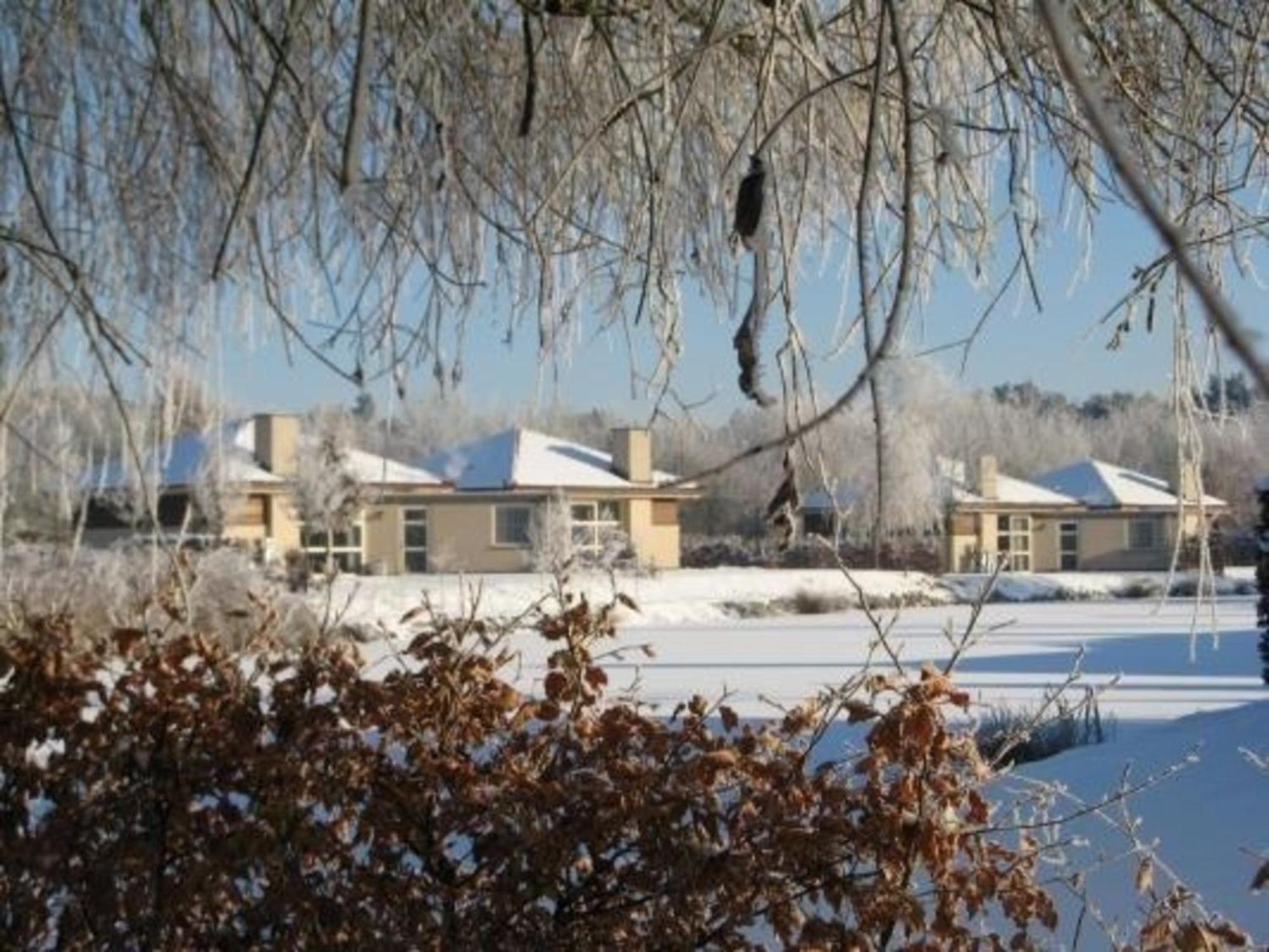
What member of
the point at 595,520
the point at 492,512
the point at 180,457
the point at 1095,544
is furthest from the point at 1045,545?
the point at 180,457

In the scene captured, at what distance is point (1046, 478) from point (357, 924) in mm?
53989

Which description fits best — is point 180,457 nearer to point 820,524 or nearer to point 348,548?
point 820,524

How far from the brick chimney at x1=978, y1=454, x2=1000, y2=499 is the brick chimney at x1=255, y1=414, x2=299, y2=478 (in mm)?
16324

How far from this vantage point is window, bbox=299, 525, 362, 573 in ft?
119

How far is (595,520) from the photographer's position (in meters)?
43.8

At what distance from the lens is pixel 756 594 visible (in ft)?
129

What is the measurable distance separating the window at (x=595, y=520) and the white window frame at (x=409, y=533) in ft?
12.9

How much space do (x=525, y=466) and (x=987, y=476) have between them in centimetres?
1169

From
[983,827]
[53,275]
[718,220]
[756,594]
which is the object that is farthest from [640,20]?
[756,594]

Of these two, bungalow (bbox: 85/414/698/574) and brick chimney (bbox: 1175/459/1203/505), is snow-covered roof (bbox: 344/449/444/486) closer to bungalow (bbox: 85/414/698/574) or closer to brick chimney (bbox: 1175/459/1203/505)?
bungalow (bbox: 85/414/698/574)

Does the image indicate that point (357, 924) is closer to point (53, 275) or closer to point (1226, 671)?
point (53, 275)

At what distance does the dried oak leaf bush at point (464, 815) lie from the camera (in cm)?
280

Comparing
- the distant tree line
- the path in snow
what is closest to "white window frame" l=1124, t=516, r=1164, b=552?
the path in snow

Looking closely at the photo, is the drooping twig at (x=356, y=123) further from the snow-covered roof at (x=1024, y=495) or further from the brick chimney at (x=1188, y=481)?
the snow-covered roof at (x=1024, y=495)
